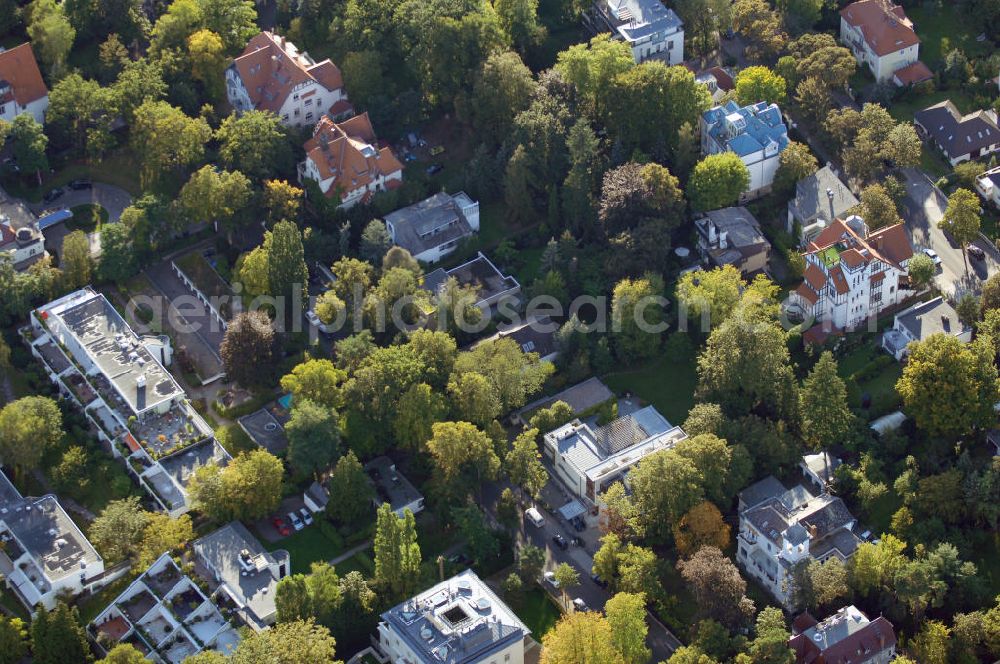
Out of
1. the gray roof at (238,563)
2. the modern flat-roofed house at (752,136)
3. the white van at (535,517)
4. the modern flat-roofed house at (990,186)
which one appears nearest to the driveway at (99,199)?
the gray roof at (238,563)

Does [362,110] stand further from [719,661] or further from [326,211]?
[719,661]

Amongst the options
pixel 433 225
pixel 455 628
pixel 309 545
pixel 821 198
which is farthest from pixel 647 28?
pixel 455 628

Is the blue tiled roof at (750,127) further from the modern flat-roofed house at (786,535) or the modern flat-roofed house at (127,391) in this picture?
the modern flat-roofed house at (127,391)

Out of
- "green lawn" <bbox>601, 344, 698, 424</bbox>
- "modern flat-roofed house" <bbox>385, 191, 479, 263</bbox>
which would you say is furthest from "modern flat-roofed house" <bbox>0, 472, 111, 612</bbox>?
"green lawn" <bbox>601, 344, 698, 424</bbox>

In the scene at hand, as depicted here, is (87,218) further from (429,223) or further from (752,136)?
(752,136)

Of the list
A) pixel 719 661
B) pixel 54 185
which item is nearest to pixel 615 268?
pixel 719 661
